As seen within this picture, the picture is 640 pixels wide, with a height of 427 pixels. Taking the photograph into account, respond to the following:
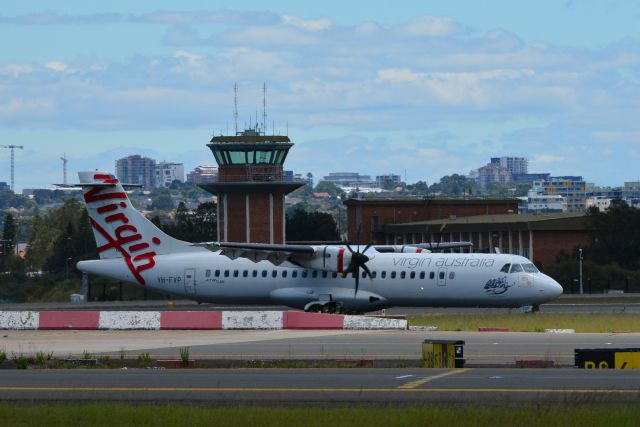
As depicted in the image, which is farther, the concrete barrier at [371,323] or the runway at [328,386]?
the concrete barrier at [371,323]

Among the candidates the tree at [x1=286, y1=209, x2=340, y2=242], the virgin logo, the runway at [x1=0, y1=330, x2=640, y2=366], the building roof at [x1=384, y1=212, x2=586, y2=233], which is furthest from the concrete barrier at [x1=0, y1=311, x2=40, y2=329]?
the tree at [x1=286, y1=209, x2=340, y2=242]

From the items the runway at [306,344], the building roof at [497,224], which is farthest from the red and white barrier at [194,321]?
the building roof at [497,224]

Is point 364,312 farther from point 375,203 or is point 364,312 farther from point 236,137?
point 375,203

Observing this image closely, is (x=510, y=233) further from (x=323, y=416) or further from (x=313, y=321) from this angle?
(x=323, y=416)

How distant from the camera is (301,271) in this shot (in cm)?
5381

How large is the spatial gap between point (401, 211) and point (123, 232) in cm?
5729

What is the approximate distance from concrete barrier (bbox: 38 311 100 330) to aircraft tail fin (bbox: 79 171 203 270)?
8.75 metres

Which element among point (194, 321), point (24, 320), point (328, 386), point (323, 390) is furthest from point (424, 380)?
point (24, 320)

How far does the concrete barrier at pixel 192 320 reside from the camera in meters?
45.0

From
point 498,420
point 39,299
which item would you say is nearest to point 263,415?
point 498,420

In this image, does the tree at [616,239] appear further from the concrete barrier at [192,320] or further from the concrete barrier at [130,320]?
the concrete barrier at [130,320]

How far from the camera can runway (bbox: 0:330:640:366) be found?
33.6 meters

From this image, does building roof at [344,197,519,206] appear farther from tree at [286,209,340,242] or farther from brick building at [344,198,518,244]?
tree at [286,209,340,242]

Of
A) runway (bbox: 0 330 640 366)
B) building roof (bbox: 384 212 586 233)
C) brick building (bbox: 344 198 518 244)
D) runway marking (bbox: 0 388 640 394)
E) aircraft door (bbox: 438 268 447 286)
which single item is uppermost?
brick building (bbox: 344 198 518 244)
